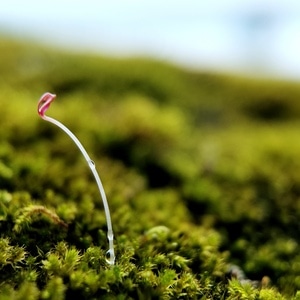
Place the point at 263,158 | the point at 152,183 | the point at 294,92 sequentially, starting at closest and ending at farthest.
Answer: the point at 152,183 → the point at 263,158 → the point at 294,92

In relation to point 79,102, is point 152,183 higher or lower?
lower

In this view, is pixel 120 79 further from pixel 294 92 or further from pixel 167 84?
pixel 294 92

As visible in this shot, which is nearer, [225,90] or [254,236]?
[254,236]

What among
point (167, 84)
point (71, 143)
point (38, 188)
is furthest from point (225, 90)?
point (38, 188)

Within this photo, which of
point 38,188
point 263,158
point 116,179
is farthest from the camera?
point 263,158

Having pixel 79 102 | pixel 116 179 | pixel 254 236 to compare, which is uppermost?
pixel 79 102

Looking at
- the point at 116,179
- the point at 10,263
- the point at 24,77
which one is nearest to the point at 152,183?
the point at 116,179

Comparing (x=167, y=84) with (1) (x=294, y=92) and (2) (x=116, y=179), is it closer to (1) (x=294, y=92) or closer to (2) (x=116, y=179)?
(1) (x=294, y=92)
